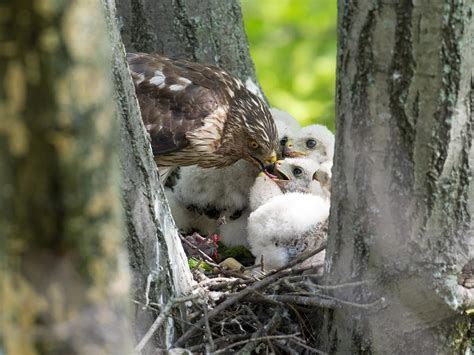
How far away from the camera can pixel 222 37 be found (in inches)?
209

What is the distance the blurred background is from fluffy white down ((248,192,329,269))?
3.12m

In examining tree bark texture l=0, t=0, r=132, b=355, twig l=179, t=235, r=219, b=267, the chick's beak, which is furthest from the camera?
the chick's beak

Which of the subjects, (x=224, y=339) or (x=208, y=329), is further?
(x=224, y=339)

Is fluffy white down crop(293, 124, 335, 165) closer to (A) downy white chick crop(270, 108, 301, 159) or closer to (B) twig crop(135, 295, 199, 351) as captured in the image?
(A) downy white chick crop(270, 108, 301, 159)

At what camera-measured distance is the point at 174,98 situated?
5.12 m

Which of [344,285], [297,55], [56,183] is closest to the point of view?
[56,183]

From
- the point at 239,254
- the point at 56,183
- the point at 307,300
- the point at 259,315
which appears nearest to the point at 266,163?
the point at 239,254

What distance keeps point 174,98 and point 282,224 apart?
129 centimetres

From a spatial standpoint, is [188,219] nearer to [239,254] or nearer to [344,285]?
[239,254]

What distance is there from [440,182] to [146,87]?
2.74 m

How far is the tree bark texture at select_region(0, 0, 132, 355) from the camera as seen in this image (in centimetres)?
142

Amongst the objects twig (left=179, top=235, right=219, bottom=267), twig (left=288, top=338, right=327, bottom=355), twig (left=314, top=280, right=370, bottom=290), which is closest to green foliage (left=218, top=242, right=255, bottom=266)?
twig (left=179, top=235, right=219, bottom=267)

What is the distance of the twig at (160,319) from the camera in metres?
2.93

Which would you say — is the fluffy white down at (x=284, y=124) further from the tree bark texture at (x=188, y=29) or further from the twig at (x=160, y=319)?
the twig at (x=160, y=319)
